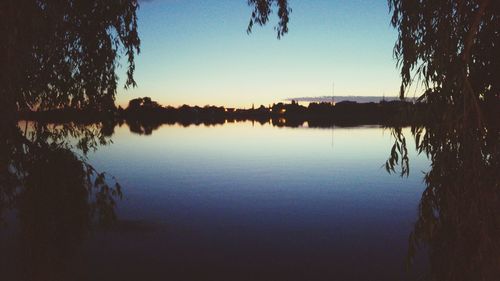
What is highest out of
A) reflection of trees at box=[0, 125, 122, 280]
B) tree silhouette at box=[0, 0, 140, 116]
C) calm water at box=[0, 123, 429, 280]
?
tree silhouette at box=[0, 0, 140, 116]

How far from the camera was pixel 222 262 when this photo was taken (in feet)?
37.3

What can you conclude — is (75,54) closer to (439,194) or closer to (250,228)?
(439,194)

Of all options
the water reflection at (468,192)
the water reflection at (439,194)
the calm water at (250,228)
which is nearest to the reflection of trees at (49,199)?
the water reflection at (439,194)

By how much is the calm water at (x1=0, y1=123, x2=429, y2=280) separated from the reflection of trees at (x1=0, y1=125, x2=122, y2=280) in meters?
0.57

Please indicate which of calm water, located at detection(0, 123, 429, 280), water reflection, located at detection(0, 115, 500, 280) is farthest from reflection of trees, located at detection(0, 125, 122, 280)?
calm water, located at detection(0, 123, 429, 280)

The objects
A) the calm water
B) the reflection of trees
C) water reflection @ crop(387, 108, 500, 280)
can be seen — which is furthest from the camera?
the calm water

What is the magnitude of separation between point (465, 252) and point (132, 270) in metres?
8.74

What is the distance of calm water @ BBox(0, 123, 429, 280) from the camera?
428 inches

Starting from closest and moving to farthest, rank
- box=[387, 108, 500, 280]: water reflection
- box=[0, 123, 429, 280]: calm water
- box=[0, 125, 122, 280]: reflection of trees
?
box=[387, 108, 500, 280]: water reflection < box=[0, 125, 122, 280]: reflection of trees < box=[0, 123, 429, 280]: calm water

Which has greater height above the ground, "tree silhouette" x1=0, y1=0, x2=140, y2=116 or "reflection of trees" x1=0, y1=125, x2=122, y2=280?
"tree silhouette" x1=0, y1=0, x2=140, y2=116

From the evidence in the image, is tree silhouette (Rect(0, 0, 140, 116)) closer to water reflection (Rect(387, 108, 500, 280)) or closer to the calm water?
the calm water

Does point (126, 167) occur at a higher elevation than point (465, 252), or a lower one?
lower

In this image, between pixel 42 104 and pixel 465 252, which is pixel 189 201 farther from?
pixel 465 252

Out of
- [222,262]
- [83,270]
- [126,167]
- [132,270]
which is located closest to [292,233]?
[222,262]
